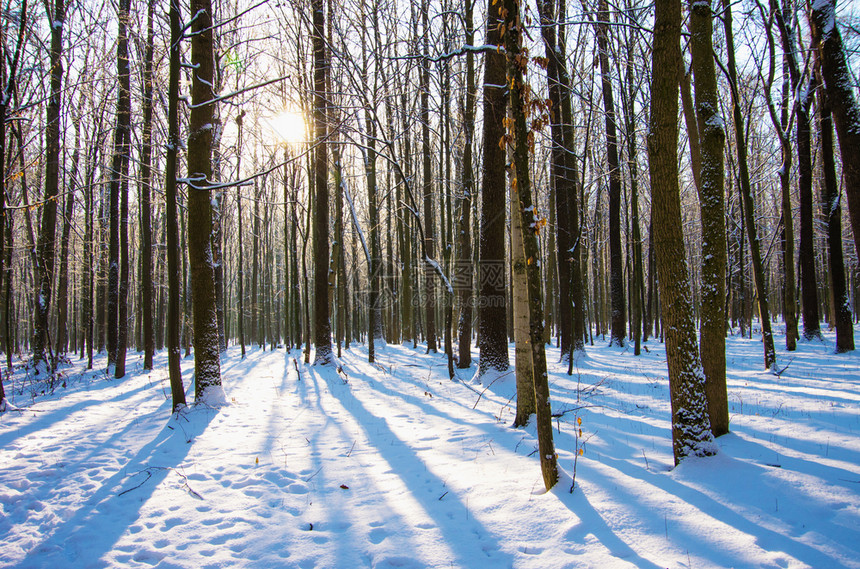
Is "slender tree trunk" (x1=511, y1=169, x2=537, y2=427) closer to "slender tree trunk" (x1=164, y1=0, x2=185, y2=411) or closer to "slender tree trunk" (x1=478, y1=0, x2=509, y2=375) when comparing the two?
"slender tree trunk" (x1=478, y1=0, x2=509, y2=375)

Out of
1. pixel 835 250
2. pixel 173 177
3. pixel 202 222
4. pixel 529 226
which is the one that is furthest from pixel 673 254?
pixel 835 250

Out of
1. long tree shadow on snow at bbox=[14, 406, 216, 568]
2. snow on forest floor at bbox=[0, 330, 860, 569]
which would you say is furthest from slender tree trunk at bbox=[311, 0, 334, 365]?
long tree shadow on snow at bbox=[14, 406, 216, 568]

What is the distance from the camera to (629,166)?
A: 1385cm

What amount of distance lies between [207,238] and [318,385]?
14.0 ft

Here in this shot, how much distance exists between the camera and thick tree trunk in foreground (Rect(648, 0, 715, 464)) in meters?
3.49

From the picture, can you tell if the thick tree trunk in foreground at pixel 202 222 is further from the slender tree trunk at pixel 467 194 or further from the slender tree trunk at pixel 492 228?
the slender tree trunk at pixel 467 194

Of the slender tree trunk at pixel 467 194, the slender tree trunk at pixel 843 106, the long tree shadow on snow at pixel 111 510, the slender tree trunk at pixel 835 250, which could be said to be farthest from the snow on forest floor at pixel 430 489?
the slender tree trunk at pixel 835 250

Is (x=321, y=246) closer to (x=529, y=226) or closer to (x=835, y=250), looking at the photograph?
(x=529, y=226)

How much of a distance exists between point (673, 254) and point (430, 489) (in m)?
2.99

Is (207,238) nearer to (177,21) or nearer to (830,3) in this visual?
(177,21)

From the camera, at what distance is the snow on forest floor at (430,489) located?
8.61ft

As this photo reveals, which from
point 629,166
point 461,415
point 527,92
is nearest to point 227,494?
point 461,415

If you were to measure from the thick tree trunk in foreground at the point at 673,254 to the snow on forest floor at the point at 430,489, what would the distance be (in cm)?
32

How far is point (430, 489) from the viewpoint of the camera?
3670 millimetres
